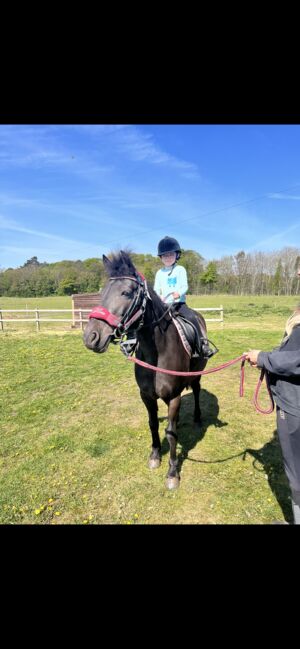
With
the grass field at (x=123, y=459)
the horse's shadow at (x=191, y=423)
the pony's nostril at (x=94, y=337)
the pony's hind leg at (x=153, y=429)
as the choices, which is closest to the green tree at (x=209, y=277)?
the grass field at (x=123, y=459)

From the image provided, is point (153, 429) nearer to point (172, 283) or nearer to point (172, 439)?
point (172, 439)

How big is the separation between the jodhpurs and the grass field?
1.07m

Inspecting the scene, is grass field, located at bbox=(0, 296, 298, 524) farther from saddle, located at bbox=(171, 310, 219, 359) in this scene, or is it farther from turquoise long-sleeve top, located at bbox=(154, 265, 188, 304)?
turquoise long-sleeve top, located at bbox=(154, 265, 188, 304)

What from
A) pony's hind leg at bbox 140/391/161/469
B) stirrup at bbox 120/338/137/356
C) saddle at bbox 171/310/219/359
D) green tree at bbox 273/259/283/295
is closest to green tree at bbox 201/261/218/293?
green tree at bbox 273/259/283/295

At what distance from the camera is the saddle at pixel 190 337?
3.70 m

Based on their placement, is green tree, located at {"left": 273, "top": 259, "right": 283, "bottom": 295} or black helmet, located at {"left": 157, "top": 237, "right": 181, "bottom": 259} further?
green tree, located at {"left": 273, "top": 259, "right": 283, "bottom": 295}

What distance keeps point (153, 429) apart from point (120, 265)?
235 cm

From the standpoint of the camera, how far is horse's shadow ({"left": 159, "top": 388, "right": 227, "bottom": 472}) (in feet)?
14.8

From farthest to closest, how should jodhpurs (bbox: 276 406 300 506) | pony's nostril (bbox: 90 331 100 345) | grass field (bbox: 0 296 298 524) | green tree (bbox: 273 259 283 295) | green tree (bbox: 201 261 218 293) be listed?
1. green tree (bbox: 273 259 283 295)
2. green tree (bbox: 201 261 218 293)
3. grass field (bbox: 0 296 298 524)
4. pony's nostril (bbox: 90 331 100 345)
5. jodhpurs (bbox: 276 406 300 506)

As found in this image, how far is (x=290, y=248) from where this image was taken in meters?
72.6
